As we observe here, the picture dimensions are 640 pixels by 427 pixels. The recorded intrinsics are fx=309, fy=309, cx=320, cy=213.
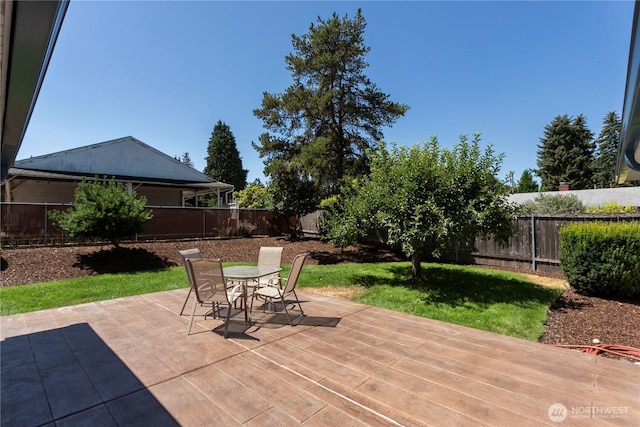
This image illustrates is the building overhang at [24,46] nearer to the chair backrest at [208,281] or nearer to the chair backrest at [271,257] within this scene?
the chair backrest at [208,281]

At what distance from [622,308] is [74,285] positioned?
1139 cm

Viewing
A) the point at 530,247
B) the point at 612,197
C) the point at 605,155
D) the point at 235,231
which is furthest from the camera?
the point at 605,155

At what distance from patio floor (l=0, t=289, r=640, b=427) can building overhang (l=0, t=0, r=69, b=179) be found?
2542 mm

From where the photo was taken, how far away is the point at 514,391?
2648 mm

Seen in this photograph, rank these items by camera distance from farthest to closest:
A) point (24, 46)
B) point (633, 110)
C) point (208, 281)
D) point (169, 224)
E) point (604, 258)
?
point (169, 224) < point (604, 258) < point (208, 281) < point (633, 110) < point (24, 46)

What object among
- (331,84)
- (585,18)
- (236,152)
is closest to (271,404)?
(585,18)

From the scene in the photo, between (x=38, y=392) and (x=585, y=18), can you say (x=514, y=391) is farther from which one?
(x=585, y=18)

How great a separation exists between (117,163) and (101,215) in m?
12.1

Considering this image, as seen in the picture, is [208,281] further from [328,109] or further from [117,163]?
[117,163]

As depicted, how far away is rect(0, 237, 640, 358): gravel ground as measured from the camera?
4746mm

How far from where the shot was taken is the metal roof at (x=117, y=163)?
Result: 670 inches

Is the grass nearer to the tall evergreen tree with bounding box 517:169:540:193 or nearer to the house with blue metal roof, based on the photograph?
the house with blue metal roof

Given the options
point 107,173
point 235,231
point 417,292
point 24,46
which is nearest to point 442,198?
point 417,292

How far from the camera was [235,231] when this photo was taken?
1578cm
